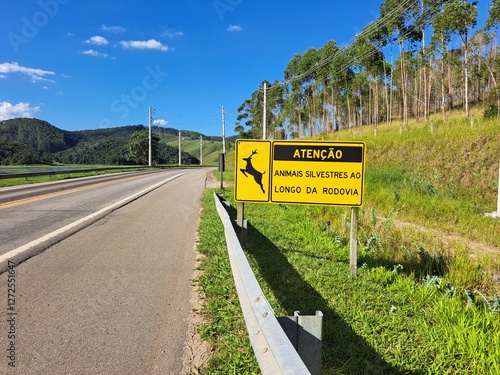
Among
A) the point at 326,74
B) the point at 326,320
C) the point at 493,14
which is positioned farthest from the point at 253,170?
the point at 326,74

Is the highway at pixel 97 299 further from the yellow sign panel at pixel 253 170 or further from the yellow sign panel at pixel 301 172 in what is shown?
the yellow sign panel at pixel 301 172

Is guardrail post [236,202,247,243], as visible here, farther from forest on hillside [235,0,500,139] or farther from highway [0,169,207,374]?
forest on hillside [235,0,500,139]

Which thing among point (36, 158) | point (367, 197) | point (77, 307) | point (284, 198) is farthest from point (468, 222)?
point (36, 158)

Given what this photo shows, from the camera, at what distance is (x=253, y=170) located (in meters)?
4.86

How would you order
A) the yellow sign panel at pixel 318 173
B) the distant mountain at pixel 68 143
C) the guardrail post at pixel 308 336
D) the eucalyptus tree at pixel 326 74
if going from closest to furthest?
the guardrail post at pixel 308 336 → the yellow sign panel at pixel 318 173 → the eucalyptus tree at pixel 326 74 → the distant mountain at pixel 68 143

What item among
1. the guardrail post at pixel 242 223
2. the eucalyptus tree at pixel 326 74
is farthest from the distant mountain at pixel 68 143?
the guardrail post at pixel 242 223

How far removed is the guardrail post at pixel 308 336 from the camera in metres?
1.86

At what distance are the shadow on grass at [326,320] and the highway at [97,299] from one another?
1.06m

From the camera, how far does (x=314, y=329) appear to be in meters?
1.88

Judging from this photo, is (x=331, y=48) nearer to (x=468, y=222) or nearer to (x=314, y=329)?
(x=468, y=222)

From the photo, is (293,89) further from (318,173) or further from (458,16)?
(318,173)

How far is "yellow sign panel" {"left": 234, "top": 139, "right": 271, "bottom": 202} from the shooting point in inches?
189

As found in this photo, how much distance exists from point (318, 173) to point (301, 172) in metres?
0.25

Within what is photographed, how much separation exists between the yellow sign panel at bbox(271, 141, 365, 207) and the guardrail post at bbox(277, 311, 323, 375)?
2792 mm
